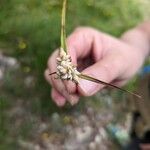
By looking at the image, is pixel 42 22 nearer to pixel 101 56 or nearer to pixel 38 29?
pixel 38 29

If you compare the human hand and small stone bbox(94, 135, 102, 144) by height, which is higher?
the human hand

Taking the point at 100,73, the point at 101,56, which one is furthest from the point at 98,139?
the point at 100,73

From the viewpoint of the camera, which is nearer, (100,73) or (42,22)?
(100,73)

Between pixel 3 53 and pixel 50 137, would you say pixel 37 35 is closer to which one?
pixel 3 53

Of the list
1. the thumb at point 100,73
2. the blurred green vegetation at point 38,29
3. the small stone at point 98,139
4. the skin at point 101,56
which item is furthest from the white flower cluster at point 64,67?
the small stone at point 98,139

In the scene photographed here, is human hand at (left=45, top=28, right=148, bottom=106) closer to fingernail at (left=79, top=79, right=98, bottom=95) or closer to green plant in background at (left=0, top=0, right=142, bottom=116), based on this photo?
fingernail at (left=79, top=79, right=98, bottom=95)

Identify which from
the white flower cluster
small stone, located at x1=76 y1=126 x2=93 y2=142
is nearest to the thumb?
the white flower cluster
